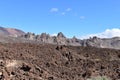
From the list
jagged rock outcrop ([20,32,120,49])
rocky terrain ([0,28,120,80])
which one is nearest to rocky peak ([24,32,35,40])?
jagged rock outcrop ([20,32,120,49])

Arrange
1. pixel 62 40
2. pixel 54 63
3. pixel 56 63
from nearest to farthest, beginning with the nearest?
pixel 54 63
pixel 56 63
pixel 62 40

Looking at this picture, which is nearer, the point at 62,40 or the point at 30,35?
the point at 62,40

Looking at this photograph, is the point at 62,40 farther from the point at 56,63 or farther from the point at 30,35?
the point at 56,63

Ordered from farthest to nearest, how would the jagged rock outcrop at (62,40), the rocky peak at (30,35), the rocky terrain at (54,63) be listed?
the rocky peak at (30,35), the jagged rock outcrop at (62,40), the rocky terrain at (54,63)

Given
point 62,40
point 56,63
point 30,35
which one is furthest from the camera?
point 30,35

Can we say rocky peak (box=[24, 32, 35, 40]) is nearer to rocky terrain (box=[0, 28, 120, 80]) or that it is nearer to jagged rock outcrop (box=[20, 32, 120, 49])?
jagged rock outcrop (box=[20, 32, 120, 49])

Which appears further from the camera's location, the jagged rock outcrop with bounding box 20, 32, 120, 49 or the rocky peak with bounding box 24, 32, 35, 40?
the rocky peak with bounding box 24, 32, 35, 40

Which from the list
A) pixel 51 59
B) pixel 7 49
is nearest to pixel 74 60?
pixel 51 59

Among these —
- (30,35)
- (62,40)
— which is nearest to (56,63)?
(62,40)

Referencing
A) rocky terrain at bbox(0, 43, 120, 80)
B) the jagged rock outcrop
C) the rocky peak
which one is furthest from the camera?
the rocky peak

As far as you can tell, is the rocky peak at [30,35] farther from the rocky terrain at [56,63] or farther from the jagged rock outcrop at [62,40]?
the rocky terrain at [56,63]

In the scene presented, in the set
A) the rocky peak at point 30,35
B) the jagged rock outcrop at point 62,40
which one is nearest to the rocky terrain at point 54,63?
the jagged rock outcrop at point 62,40

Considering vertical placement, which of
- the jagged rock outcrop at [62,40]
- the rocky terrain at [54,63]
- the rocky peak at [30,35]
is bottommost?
the rocky terrain at [54,63]

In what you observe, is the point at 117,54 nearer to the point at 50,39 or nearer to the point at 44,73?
the point at 44,73
